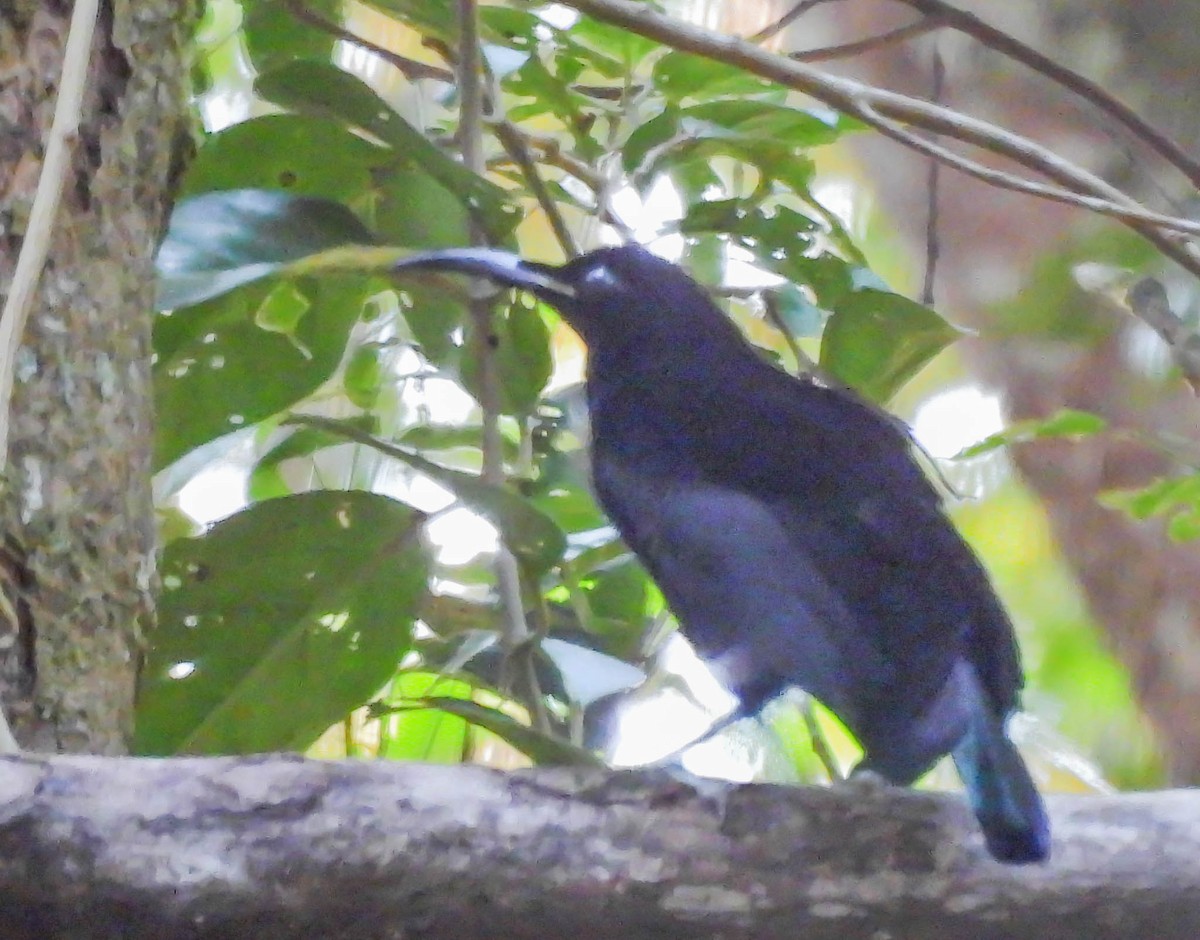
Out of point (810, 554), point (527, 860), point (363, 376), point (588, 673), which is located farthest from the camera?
point (363, 376)

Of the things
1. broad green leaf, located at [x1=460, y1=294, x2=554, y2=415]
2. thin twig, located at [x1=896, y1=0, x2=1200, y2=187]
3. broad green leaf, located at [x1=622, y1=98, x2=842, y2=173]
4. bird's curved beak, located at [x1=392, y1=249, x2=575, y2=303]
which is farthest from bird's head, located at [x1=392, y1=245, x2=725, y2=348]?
thin twig, located at [x1=896, y1=0, x2=1200, y2=187]

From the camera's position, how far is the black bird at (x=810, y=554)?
74cm

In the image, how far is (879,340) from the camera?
1.16m

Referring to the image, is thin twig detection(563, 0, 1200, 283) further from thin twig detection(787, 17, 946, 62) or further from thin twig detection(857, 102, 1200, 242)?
thin twig detection(787, 17, 946, 62)

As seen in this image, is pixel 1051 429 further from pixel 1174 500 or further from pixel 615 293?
pixel 615 293

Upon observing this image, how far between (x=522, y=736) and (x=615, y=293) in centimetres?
34

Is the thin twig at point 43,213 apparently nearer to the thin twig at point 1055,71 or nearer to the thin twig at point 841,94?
the thin twig at point 841,94

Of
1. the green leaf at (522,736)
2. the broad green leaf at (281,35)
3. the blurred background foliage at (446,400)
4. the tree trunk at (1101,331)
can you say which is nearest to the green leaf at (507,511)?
the blurred background foliage at (446,400)

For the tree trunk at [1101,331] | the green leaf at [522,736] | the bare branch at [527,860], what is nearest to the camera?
the bare branch at [527,860]

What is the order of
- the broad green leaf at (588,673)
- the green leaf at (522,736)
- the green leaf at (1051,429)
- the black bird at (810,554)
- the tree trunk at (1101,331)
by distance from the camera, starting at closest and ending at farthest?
the black bird at (810,554) < the green leaf at (522,736) < the broad green leaf at (588,673) < the green leaf at (1051,429) < the tree trunk at (1101,331)

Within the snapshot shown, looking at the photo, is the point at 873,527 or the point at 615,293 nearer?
the point at 873,527

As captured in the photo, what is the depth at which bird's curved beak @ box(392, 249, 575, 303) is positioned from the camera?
3.09 ft

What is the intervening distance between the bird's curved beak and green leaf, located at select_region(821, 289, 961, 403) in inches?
10.9

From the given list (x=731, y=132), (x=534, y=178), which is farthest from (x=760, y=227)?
(x=534, y=178)
